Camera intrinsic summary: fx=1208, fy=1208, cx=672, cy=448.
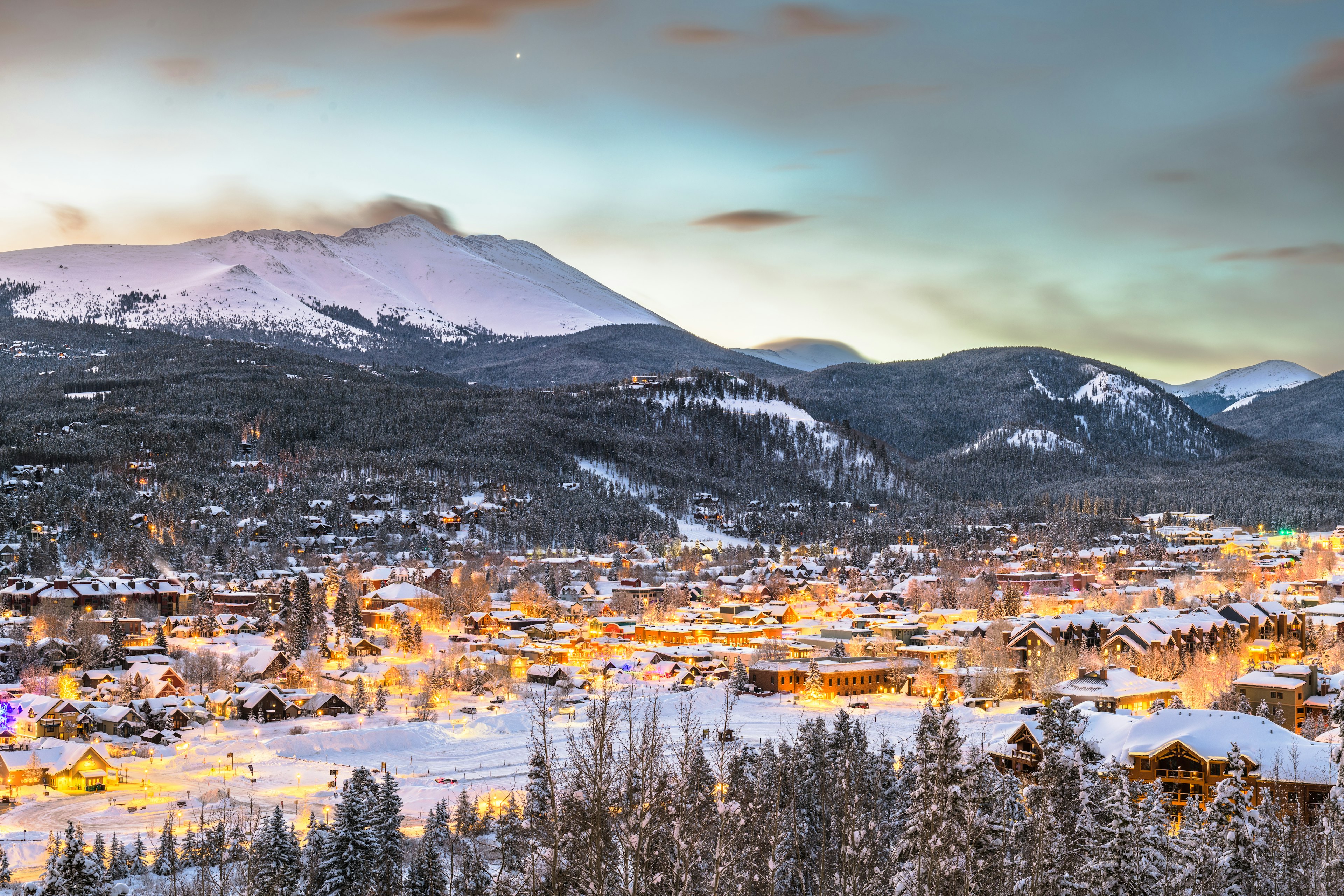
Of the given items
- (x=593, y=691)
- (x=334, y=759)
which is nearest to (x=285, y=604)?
(x=334, y=759)

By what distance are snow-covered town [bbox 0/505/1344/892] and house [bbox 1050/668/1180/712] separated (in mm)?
213

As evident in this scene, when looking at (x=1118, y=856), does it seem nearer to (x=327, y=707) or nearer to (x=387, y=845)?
(x=387, y=845)

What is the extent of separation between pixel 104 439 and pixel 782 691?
109507 millimetres

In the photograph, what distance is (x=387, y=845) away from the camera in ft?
97.5

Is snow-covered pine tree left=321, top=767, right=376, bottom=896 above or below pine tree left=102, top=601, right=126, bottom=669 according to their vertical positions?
below

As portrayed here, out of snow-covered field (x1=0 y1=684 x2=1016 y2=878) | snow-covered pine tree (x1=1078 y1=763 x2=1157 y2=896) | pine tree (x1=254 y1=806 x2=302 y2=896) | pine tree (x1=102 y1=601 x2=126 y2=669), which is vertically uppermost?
snow-covered pine tree (x1=1078 y1=763 x2=1157 y2=896)

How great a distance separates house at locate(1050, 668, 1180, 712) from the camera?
172 feet

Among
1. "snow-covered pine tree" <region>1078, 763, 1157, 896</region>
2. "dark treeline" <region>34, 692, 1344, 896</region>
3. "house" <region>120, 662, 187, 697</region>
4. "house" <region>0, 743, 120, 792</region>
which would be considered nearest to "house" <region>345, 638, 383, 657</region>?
"house" <region>120, 662, 187, 697</region>

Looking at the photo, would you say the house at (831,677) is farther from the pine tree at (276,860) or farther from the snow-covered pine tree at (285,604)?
the pine tree at (276,860)

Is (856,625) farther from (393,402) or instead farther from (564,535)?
(393,402)

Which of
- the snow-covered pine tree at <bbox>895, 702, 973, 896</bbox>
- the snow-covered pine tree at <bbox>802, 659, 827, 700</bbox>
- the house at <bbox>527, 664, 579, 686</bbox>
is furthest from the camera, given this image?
the snow-covered pine tree at <bbox>802, 659, 827, 700</bbox>

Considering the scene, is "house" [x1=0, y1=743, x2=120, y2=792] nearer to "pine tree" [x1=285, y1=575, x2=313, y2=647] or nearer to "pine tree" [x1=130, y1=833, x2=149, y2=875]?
"pine tree" [x1=130, y1=833, x2=149, y2=875]

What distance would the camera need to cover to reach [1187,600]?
93625 millimetres

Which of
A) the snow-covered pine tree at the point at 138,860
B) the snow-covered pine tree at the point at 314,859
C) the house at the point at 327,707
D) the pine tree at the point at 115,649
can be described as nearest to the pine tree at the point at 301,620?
the pine tree at the point at 115,649
